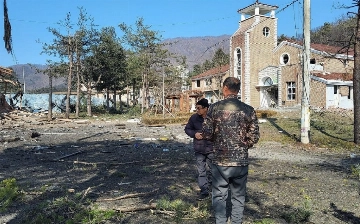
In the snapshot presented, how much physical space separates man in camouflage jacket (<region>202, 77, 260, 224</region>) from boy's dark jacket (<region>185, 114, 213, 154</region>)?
140 cm

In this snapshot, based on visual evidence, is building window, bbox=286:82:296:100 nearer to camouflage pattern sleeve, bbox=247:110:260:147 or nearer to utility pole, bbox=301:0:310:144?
utility pole, bbox=301:0:310:144

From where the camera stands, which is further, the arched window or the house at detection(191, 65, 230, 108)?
the house at detection(191, 65, 230, 108)

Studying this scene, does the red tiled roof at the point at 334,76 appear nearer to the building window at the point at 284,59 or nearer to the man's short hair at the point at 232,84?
the building window at the point at 284,59

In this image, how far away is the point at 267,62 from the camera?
1346 inches

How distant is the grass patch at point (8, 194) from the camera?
4.69 meters

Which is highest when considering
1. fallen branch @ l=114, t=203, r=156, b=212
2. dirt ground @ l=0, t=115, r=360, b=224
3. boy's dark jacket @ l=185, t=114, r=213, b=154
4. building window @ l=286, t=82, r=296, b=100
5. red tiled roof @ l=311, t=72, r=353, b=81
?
red tiled roof @ l=311, t=72, r=353, b=81

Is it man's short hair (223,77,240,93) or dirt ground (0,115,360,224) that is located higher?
man's short hair (223,77,240,93)

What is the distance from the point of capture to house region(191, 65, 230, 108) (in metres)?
40.2

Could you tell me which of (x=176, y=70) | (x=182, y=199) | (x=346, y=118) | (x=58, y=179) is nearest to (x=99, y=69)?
(x=176, y=70)

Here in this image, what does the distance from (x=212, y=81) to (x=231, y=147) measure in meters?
41.1

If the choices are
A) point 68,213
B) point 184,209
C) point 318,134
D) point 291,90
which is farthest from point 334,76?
point 68,213

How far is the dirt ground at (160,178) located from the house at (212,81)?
29216mm

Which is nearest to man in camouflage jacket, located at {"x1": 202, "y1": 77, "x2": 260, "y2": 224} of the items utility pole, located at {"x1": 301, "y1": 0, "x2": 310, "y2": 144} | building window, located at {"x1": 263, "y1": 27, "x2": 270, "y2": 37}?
utility pole, located at {"x1": 301, "y1": 0, "x2": 310, "y2": 144}

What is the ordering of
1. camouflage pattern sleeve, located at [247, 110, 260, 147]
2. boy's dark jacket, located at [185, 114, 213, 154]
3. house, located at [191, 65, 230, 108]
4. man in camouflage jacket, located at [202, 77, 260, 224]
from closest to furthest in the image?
man in camouflage jacket, located at [202, 77, 260, 224]
camouflage pattern sleeve, located at [247, 110, 260, 147]
boy's dark jacket, located at [185, 114, 213, 154]
house, located at [191, 65, 230, 108]
